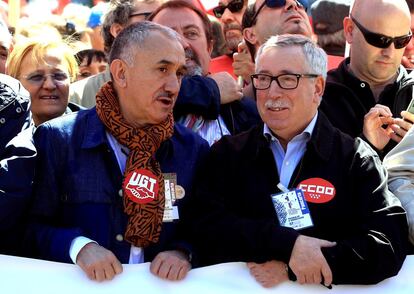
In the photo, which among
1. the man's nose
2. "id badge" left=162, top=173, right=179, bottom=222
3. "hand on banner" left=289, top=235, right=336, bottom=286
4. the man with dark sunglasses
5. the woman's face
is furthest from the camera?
the man's nose

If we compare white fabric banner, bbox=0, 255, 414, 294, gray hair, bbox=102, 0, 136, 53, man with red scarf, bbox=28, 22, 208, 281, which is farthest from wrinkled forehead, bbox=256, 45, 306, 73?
gray hair, bbox=102, 0, 136, 53

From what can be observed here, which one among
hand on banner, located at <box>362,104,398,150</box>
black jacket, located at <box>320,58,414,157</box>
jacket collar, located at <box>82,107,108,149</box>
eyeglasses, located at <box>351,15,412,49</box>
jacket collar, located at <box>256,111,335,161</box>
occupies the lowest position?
black jacket, located at <box>320,58,414,157</box>

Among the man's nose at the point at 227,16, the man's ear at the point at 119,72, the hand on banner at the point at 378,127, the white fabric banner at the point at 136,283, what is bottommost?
the man's nose at the point at 227,16

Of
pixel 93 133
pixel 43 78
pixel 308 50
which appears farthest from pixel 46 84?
pixel 308 50

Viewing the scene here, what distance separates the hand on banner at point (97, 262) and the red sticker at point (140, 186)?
0.89 ft

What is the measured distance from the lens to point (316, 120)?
3.93 m

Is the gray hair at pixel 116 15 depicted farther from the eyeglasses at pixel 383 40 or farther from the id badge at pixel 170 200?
the id badge at pixel 170 200

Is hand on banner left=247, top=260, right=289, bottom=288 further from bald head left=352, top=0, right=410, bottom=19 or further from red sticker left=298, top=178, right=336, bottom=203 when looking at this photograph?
bald head left=352, top=0, right=410, bottom=19

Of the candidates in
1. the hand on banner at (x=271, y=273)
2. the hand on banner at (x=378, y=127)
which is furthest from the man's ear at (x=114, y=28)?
the hand on banner at (x=271, y=273)

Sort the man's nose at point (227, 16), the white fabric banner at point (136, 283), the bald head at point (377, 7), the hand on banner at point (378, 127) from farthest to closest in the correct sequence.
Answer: the man's nose at point (227, 16)
the bald head at point (377, 7)
the hand on banner at point (378, 127)
the white fabric banner at point (136, 283)

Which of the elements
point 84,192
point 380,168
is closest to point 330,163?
point 380,168

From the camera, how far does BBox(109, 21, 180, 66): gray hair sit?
3957 mm

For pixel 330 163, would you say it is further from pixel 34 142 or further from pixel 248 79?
pixel 248 79

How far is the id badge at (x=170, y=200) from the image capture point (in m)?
3.86
